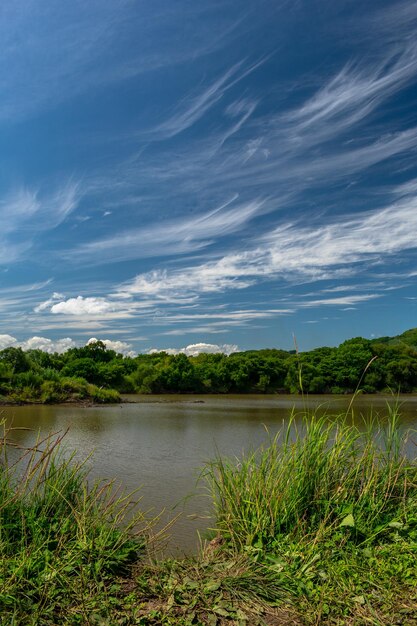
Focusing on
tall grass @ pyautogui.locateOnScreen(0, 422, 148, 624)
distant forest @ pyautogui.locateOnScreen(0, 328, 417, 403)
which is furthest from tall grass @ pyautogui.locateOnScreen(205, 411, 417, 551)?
distant forest @ pyautogui.locateOnScreen(0, 328, 417, 403)

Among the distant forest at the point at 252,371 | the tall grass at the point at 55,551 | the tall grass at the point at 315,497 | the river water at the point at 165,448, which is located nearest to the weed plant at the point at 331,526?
the tall grass at the point at 315,497

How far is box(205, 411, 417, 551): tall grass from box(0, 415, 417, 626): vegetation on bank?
12 mm

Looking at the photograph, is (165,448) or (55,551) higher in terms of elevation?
(55,551)

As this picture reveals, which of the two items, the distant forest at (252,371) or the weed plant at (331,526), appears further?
the distant forest at (252,371)

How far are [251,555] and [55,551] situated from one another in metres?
1.48

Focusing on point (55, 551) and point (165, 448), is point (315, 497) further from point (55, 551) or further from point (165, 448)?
point (165, 448)

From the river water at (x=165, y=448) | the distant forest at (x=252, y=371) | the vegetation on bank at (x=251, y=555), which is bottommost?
the river water at (x=165, y=448)

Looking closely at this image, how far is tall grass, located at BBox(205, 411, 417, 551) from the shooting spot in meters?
4.20

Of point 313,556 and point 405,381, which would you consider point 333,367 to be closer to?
point 405,381

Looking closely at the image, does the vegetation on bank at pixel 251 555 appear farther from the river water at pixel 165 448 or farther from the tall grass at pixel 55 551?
the river water at pixel 165 448

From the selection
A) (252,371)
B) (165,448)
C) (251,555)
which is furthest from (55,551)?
(252,371)

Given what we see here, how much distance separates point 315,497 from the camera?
4.41 metres

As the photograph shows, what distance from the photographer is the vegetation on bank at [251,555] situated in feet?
10.4

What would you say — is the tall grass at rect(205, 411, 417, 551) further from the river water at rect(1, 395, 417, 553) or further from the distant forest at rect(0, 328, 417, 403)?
the distant forest at rect(0, 328, 417, 403)
